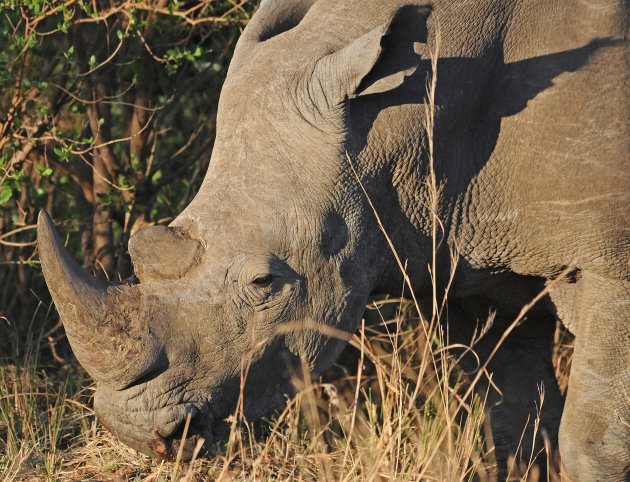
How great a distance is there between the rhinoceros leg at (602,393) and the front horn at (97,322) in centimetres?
160

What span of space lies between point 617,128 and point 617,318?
2.28 feet

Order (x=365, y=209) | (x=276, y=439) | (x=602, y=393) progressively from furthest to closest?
(x=276, y=439)
(x=602, y=393)
(x=365, y=209)

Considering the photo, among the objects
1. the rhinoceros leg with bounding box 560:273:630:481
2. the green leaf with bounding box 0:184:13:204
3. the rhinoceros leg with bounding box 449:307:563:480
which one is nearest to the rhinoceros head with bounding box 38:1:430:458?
the rhinoceros leg with bounding box 560:273:630:481

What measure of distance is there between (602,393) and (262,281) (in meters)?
1.37

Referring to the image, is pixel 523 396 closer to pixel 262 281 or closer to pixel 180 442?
pixel 262 281

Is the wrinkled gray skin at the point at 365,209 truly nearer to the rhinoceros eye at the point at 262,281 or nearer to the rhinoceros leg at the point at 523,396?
the rhinoceros eye at the point at 262,281

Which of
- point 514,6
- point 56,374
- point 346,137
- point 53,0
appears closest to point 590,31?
point 514,6

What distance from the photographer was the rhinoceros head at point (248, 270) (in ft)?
10.4

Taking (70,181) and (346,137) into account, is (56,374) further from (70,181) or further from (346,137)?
(346,137)

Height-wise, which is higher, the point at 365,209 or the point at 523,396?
the point at 365,209

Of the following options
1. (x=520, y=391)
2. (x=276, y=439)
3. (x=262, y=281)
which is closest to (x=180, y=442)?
(x=262, y=281)

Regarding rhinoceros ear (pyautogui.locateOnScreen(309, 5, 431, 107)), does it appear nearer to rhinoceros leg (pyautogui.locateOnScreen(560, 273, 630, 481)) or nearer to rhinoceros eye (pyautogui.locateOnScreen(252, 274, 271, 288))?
rhinoceros eye (pyautogui.locateOnScreen(252, 274, 271, 288))

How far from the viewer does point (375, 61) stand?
3320 millimetres

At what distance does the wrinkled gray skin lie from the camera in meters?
3.21
